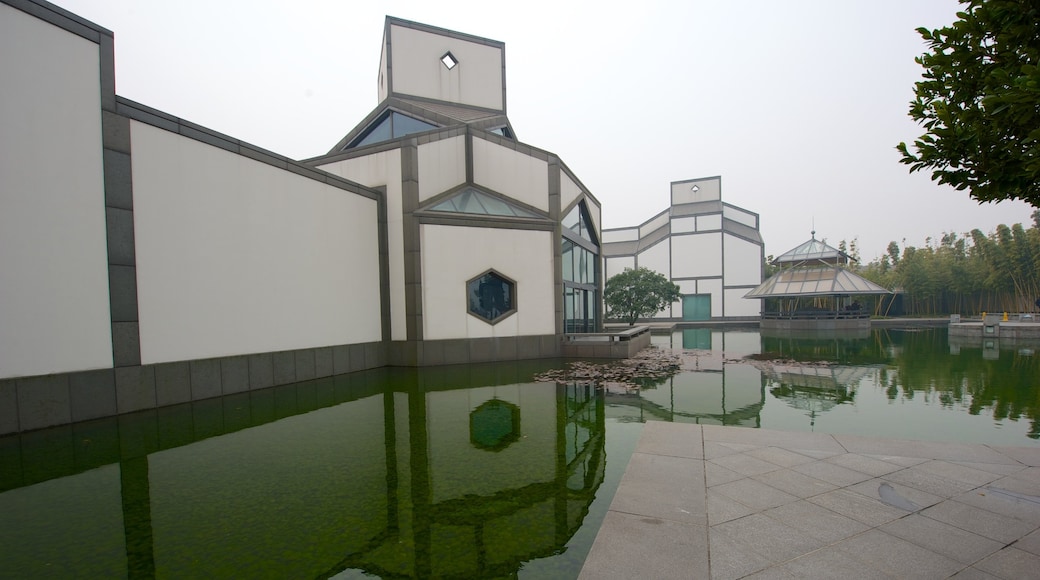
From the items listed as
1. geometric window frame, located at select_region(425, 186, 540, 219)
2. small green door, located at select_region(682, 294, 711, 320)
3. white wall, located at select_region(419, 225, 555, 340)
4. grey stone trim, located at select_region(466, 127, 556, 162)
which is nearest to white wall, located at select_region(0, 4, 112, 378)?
white wall, located at select_region(419, 225, 555, 340)

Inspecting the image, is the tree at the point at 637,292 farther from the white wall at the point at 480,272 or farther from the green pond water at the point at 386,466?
the green pond water at the point at 386,466

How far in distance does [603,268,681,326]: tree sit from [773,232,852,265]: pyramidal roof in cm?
1320

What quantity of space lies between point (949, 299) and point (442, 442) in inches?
2381

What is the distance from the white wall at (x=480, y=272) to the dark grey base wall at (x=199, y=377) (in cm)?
51

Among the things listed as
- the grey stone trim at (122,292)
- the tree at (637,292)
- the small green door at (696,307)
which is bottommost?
the small green door at (696,307)

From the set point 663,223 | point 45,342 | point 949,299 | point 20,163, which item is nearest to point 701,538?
point 45,342

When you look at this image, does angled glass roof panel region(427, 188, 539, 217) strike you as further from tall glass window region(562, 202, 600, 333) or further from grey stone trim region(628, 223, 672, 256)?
grey stone trim region(628, 223, 672, 256)

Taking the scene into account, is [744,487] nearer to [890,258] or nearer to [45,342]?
[45,342]

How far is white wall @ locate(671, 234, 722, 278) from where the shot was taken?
4522cm

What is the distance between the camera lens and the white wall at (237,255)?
30.9 feet

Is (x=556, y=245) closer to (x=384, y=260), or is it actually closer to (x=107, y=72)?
(x=384, y=260)

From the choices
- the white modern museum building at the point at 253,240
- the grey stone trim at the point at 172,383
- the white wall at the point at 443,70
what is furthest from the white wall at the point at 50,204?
the white wall at the point at 443,70

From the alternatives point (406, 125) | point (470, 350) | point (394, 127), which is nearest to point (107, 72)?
point (470, 350)

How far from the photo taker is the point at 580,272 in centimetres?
2091
